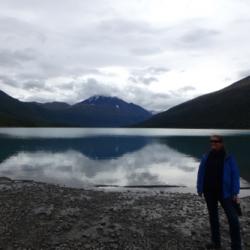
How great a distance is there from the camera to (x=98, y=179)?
3653cm

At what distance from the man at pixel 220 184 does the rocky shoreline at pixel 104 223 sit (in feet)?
4.90

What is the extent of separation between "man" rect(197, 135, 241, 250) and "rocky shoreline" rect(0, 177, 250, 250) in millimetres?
1493

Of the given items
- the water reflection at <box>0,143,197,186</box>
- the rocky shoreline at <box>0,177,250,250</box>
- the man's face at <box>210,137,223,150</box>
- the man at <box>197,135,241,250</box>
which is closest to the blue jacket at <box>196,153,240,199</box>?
the man at <box>197,135,241,250</box>

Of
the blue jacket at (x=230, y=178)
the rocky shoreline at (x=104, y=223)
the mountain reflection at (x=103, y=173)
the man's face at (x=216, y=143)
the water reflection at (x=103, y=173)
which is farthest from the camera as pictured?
the water reflection at (x=103, y=173)

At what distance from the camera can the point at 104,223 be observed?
1548cm

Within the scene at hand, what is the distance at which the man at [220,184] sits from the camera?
11.3 m

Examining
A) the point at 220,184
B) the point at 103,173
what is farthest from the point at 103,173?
the point at 220,184

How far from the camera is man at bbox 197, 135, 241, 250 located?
37.0ft

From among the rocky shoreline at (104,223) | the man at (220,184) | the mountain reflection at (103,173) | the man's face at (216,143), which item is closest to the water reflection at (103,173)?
the mountain reflection at (103,173)

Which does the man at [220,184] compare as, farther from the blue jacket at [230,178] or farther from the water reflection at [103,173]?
the water reflection at [103,173]

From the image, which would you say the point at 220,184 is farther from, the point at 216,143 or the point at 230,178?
the point at 216,143

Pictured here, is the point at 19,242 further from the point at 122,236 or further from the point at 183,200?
the point at 183,200

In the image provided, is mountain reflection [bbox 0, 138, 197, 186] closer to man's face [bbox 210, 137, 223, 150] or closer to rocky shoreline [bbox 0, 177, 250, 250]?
rocky shoreline [bbox 0, 177, 250, 250]

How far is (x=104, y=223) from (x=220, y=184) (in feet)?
19.6
